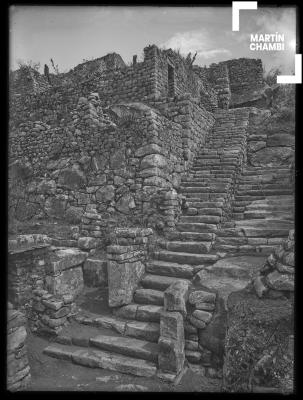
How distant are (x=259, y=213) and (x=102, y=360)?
16.2 ft

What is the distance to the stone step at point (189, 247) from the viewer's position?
6.28m

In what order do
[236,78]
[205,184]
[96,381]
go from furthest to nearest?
[236,78], [205,184], [96,381]

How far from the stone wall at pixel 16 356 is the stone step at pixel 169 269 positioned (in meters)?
2.72

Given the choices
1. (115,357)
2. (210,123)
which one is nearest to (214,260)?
(115,357)

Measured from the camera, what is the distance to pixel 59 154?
29.7 feet

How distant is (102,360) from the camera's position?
459 centimetres

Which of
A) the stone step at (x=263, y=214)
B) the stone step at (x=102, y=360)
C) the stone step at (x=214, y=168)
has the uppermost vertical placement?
the stone step at (x=214, y=168)

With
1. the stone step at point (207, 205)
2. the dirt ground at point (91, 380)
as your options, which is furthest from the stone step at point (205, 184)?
the dirt ground at point (91, 380)

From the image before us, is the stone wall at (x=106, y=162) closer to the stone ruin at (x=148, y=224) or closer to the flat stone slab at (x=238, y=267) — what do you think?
the stone ruin at (x=148, y=224)

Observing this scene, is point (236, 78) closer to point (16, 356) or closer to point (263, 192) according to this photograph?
point (263, 192)

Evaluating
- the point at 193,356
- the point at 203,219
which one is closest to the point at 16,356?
the point at 193,356

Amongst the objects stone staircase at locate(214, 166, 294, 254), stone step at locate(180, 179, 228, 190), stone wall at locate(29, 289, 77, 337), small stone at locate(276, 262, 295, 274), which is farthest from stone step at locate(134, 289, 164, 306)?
stone step at locate(180, 179, 228, 190)

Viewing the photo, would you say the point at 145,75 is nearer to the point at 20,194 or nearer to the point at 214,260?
the point at 20,194

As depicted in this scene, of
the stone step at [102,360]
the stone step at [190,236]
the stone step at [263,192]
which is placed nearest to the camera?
the stone step at [102,360]
